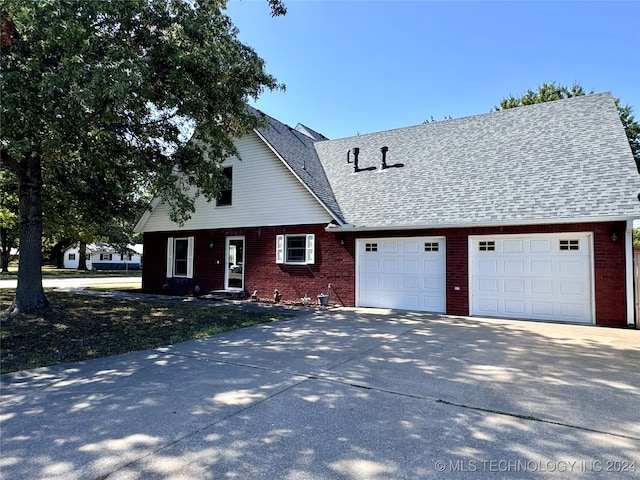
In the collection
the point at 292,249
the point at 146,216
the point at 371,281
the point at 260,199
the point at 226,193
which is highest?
the point at 226,193

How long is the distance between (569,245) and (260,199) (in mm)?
9746

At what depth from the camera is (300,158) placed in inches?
588

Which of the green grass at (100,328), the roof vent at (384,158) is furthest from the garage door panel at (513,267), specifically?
the green grass at (100,328)

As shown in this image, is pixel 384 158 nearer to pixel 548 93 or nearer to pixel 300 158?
pixel 300 158

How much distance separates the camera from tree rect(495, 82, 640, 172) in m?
23.7

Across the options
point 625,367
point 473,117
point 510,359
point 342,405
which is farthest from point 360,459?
point 473,117

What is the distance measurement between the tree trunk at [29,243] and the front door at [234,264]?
6309mm

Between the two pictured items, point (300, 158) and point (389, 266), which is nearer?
point (389, 266)

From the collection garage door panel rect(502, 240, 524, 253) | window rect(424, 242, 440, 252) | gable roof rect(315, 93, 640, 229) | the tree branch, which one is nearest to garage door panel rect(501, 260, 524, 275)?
garage door panel rect(502, 240, 524, 253)

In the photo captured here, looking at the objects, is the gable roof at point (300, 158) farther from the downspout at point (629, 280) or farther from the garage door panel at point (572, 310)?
the downspout at point (629, 280)

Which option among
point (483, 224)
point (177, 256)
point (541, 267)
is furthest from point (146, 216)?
point (541, 267)

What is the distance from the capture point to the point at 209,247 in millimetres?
15375

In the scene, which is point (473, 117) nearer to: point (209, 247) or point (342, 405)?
point (209, 247)

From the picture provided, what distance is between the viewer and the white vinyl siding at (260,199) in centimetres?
1331
